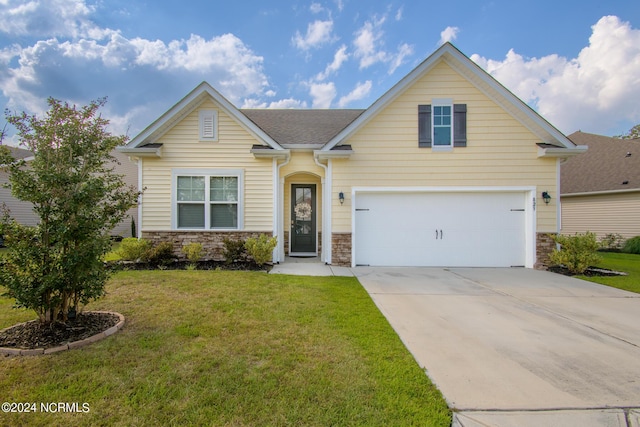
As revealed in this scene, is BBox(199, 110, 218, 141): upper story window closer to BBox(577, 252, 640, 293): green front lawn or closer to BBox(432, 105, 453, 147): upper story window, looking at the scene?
BBox(432, 105, 453, 147): upper story window

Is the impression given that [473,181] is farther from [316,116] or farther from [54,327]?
[54,327]

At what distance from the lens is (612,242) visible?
43.7 feet

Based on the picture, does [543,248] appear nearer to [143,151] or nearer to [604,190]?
[604,190]

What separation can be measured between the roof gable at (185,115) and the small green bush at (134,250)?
8.87 feet

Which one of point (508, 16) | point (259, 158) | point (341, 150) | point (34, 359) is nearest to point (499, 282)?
point (341, 150)

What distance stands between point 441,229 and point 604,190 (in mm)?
11032

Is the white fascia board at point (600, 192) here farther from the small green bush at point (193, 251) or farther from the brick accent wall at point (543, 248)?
the small green bush at point (193, 251)

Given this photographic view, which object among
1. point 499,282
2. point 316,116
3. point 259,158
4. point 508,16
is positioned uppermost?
point 508,16

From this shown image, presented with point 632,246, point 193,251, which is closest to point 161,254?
point 193,251

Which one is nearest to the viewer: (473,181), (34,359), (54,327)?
(34,359)

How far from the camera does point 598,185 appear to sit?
13.9m

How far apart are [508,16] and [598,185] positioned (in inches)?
381

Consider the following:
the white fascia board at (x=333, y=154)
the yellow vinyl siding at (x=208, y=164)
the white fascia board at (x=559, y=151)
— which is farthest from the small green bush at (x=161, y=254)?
the white fascia board at (x=559, y=151)

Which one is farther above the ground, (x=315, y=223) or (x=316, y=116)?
(x=316, y=116)
